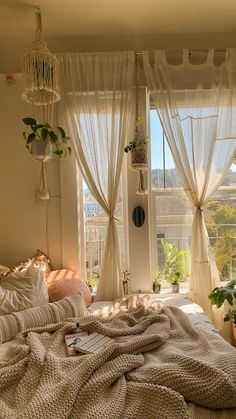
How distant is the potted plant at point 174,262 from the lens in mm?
2662

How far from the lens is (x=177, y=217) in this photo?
8.79 feet

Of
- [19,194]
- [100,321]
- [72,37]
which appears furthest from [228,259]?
[72,37]

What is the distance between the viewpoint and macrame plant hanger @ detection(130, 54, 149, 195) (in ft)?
7.82

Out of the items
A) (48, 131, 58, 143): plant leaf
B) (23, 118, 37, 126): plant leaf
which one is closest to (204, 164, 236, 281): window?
(48, 131, 58, 143): plant leaf

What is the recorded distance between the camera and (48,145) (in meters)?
2.27

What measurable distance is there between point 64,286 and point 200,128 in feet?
5.35

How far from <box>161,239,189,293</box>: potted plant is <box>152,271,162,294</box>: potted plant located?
52mm

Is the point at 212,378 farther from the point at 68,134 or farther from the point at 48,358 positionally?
the point at 68,134

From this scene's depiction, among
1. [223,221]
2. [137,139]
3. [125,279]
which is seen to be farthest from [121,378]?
[223,221]

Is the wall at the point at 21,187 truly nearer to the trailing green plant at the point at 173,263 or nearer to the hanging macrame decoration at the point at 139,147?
the hanging macrame decoration at the point at 139,147

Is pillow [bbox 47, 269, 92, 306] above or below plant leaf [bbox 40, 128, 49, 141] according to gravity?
below

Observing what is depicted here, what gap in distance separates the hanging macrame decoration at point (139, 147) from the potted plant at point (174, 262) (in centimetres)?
56

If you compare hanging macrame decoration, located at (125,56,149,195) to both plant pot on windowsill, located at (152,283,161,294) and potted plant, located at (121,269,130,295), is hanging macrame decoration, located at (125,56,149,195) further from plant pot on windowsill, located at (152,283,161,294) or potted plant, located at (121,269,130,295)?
plant pot on windowsill, located at (152,283,161,294)

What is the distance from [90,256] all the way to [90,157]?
86 cm
